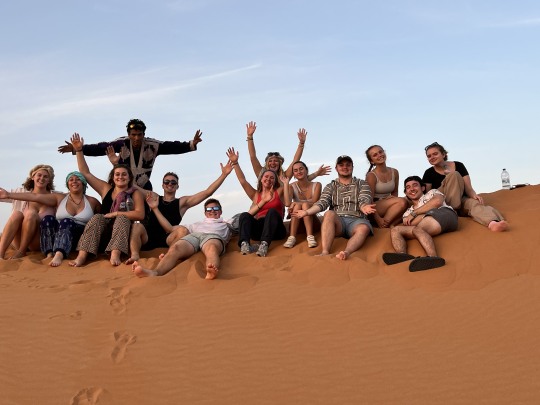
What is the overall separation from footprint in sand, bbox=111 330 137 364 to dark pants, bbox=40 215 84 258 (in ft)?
10.1

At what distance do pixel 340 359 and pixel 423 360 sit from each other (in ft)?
2.74

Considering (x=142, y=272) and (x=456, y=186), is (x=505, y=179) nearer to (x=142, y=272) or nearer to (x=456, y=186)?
(x=456, y=186)

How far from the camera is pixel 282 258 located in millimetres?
7684

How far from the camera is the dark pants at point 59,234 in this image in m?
8.37

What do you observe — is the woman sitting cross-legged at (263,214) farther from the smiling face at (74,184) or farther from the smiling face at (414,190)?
the smiling face at (74,184)

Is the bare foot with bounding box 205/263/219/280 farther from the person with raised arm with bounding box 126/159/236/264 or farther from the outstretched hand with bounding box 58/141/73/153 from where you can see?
the outstretched hand with bounding box 58/141/73/153

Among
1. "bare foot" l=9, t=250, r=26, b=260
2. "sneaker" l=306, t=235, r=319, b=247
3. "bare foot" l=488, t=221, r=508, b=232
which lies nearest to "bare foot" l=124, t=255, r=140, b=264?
"bare foot" l=9, t=250, r=26, b=260

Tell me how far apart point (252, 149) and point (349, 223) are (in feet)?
8.81

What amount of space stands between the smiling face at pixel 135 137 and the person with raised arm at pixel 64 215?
1.22 metres

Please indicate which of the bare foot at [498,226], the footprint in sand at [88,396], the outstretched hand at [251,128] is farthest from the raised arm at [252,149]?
the footprint in sand at [88,396]

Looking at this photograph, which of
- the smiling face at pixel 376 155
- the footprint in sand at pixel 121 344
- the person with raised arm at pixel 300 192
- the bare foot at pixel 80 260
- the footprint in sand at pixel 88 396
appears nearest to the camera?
the footprint in sand at pixel 88 396

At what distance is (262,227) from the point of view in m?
8.38

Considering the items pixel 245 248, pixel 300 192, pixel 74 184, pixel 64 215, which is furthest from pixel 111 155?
pixel 300 192

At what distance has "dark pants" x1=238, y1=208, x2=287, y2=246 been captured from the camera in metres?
8.02
